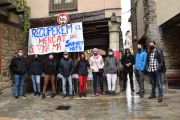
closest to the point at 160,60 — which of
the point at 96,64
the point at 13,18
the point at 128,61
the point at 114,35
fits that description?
the point at 128,61

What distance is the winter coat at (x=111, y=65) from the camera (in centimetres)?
676

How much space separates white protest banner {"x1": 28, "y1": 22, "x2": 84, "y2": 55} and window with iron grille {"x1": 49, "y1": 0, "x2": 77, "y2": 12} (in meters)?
1.03

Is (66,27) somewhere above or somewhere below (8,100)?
above

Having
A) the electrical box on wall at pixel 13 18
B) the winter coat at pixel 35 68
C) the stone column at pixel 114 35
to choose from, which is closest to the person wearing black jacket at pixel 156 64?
the stone column at pixel 114 35

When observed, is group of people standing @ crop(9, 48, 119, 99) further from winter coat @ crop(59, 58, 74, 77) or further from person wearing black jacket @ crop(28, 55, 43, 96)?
person wearing black jacket @ crop(28, 55, 43, 96)

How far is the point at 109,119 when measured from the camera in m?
4.04

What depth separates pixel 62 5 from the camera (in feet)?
26.5

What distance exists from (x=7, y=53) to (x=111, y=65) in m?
4.62

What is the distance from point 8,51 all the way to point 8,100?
2.14 meters

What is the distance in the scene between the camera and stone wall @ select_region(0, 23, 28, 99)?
21.9 ft

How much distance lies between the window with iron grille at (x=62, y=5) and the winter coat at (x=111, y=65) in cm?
315

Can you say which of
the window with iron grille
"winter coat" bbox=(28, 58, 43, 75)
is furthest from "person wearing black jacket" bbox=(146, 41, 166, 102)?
"winter coat" bbox=(28, 58, 43, 75)

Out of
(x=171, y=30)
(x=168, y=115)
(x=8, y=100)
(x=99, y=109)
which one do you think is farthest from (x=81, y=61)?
(x=171, y=30)

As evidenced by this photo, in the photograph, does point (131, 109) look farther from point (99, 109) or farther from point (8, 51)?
point (8, 51)
